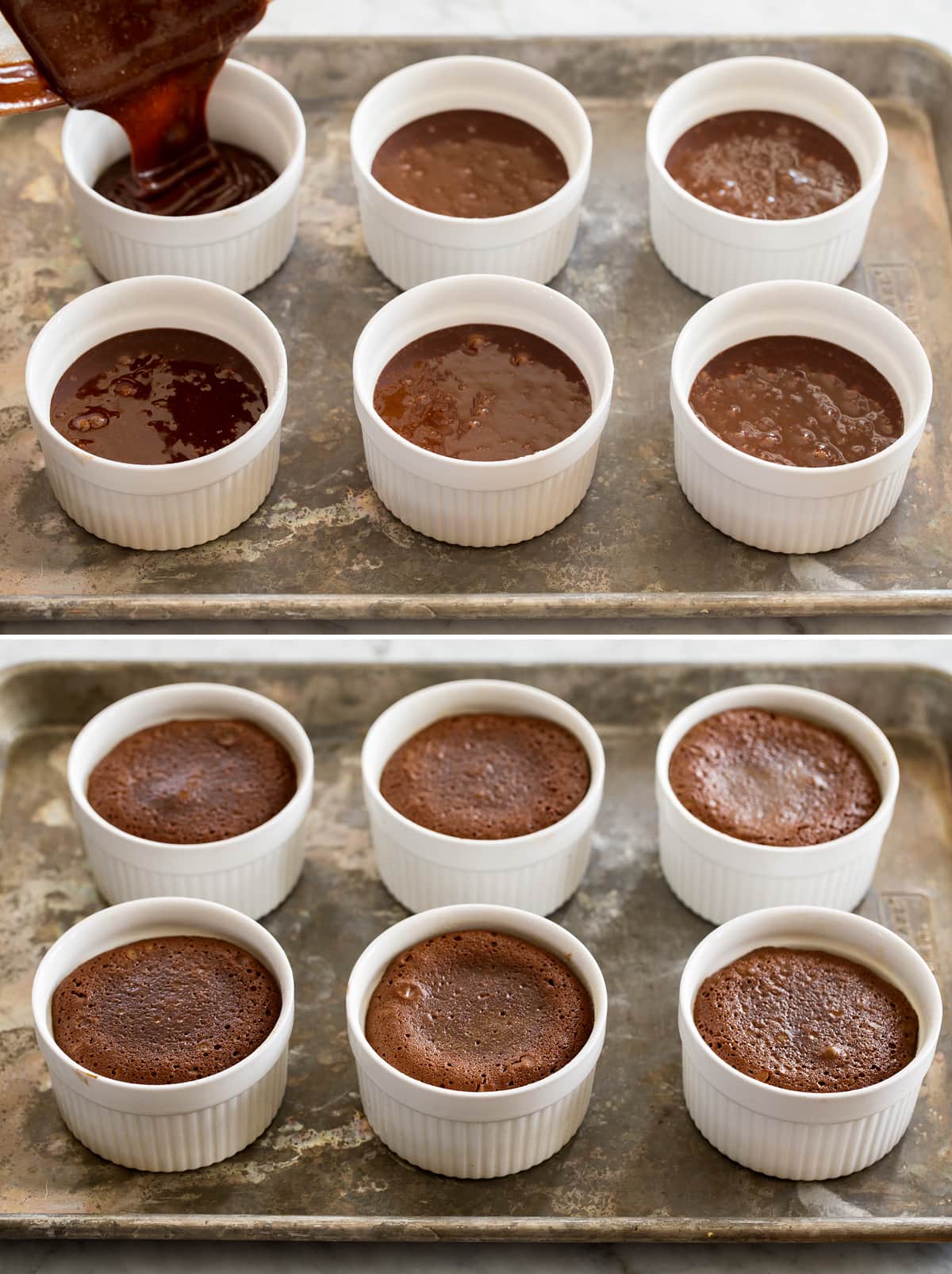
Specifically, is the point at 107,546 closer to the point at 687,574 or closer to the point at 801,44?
the point at 687,574

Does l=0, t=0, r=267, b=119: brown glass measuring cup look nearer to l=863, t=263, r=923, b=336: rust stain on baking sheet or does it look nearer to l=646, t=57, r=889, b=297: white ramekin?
l=646, t=57, r=889, b=297: white ramekin

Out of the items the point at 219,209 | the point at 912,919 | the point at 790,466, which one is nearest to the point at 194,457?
the point at 219,209

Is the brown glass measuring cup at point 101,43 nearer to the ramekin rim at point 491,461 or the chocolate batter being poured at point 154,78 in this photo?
the chocolate batter being poured at point 154,78

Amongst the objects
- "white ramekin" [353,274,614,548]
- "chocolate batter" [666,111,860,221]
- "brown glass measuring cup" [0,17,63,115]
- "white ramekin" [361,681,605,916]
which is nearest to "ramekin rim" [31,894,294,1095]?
"white ramekin" [361,681,605,916]

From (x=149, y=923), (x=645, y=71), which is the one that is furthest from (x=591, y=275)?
(x=149, y=923)

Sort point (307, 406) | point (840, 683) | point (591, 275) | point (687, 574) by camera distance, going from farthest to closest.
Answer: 1. point (840, 683)
2. point (591, 275)
3. point (307, 406)
4. point (687, 574)

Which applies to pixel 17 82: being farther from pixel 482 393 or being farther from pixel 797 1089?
pixel 797 1089

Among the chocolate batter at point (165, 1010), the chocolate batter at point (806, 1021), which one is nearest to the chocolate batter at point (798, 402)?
the chocolate batter at point (806, 1021)
